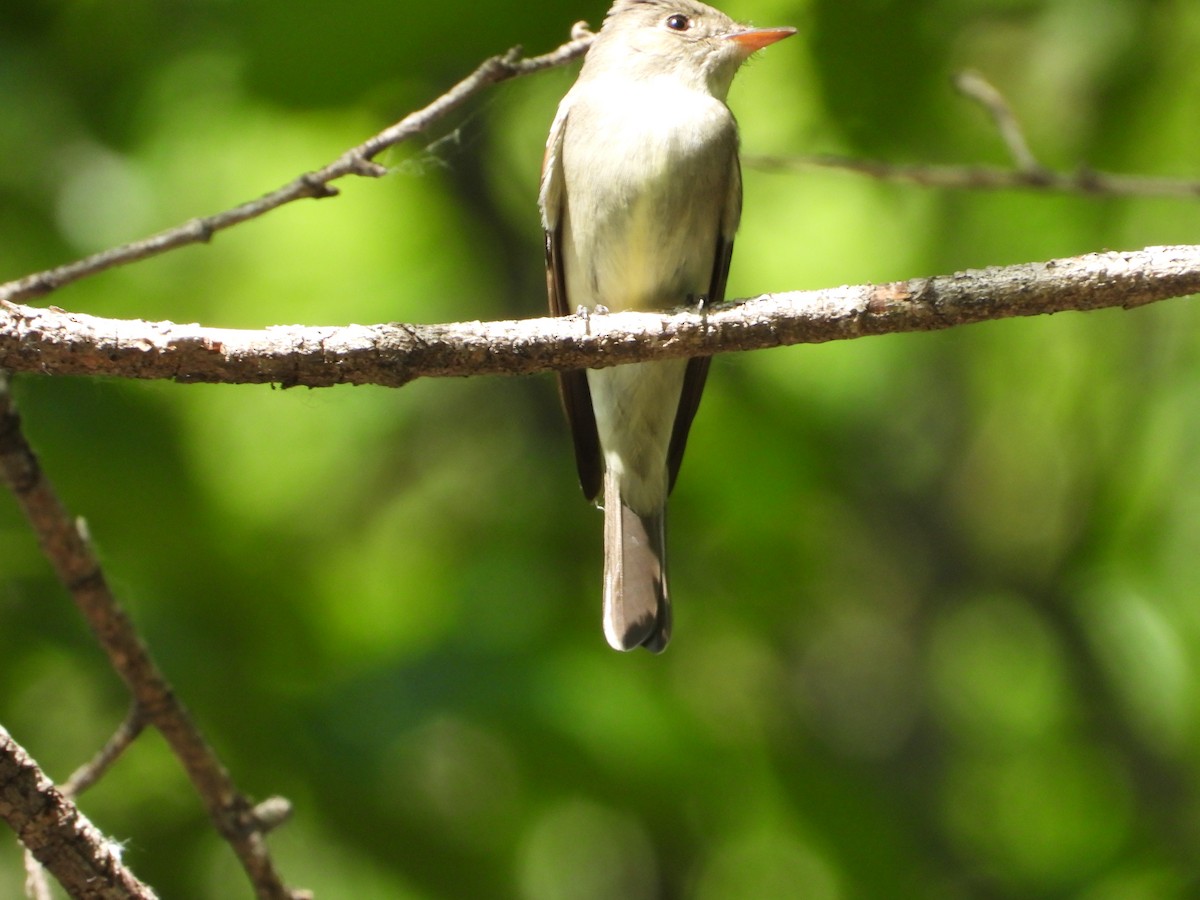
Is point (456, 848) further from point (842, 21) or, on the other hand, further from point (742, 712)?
point (842, 21)

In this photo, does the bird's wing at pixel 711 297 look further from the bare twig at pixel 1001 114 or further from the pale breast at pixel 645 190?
the bare twig at pixel 1001 114

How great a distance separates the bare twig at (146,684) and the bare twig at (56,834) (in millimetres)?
761

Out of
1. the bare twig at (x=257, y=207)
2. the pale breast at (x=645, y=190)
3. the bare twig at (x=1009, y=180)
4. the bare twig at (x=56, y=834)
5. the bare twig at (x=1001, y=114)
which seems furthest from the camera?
the pale breast at (x=645, y=190)

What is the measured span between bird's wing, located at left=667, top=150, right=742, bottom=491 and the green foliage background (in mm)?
266

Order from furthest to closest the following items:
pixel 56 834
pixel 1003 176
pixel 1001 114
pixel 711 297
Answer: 1. pixel 711 297
2. pixel 1001 114
3. pixel 1003 176
4. pixel 56 834

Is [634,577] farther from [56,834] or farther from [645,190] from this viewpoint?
[56,834]

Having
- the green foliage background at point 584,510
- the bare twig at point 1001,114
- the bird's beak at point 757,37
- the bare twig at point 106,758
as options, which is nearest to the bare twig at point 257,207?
the green foliage background at point 584,510

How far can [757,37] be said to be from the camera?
391 cm

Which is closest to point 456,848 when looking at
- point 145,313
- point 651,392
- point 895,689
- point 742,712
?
point 742,712

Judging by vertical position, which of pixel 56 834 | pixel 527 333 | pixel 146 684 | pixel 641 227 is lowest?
pixel 56 834

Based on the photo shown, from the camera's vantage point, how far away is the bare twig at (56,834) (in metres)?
1.89

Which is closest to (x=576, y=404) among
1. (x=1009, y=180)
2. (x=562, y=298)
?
(x=562, y=298)

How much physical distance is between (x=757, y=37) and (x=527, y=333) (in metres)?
2.02

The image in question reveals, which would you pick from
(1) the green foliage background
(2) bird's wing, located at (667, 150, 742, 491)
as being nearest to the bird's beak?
(1) the green foliage background
